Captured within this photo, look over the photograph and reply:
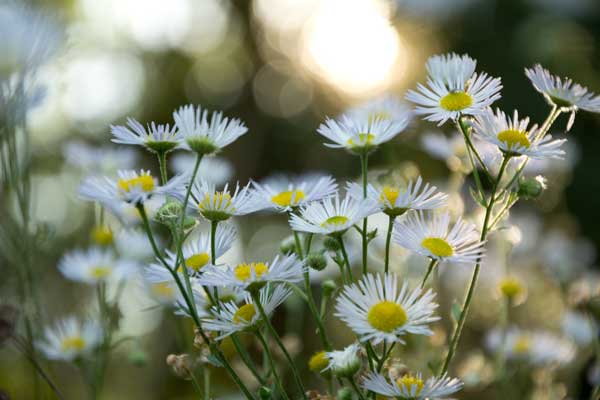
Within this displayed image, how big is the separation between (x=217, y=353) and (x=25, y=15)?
0.51m

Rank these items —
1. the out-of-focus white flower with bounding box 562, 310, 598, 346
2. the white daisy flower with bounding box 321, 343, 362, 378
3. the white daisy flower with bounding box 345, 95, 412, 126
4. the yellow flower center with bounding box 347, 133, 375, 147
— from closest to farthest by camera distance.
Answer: the white daisy flower with bounding box 321, 343, 362, 378, the yellow flower center with bounding box 347, 133, 375, 147, the white daisy flower with bounding box 345, 95, 412, 126, the out-of-focus white flower with bounding box 562, 310, 598, 346

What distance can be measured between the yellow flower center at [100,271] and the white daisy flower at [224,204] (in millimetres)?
330

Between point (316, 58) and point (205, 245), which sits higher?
point (316, 58)

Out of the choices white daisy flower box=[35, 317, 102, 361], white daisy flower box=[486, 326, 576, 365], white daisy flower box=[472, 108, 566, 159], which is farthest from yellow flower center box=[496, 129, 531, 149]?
white daisy flower box=[35, 317, 102, 361]

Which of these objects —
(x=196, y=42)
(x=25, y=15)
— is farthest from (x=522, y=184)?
(x=196, y=42)

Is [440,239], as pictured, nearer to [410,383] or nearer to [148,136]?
[410,383]

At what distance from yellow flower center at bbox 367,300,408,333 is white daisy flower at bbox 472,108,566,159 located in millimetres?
117

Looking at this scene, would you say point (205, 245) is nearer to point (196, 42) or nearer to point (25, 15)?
point (25, 15)

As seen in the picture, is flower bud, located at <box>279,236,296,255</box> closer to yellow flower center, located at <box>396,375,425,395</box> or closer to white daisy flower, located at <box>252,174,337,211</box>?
white daisy flower, located at <box>252,174,337,211</box>

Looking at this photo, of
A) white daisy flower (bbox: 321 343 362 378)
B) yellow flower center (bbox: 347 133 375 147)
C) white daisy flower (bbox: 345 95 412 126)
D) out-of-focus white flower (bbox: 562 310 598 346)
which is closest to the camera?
white daisy flower (bbox: 321 343 362 378)

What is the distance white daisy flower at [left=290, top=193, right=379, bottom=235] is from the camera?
0.40 meters

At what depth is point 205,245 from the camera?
0.49m

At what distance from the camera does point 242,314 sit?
0.41 m

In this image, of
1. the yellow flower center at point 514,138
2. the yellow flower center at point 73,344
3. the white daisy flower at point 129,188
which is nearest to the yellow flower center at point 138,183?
the white daisy flower at point 129,188
